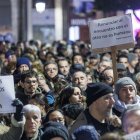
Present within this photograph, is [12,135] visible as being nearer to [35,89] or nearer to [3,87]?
[3,87]

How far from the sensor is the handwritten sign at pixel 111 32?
11560 millimetres

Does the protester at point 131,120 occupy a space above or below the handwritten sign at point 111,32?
below

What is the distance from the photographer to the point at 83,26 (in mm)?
36938

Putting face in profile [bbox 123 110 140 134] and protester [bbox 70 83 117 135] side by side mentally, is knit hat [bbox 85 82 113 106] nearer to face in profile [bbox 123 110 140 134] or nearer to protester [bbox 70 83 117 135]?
protester [bbox 70 83 117 135]

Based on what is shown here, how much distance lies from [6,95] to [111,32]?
270 cm

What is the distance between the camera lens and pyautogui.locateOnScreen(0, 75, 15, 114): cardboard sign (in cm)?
921

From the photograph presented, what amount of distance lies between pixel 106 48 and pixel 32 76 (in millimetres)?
984

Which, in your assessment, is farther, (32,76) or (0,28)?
(0,28)

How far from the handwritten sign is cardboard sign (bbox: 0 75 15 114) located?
2192 millimetres

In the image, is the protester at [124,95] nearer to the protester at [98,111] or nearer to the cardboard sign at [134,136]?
the protester at [98,111]

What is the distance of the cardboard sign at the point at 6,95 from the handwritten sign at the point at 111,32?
7.19ft

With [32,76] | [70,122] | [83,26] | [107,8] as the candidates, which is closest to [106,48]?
[32,76]

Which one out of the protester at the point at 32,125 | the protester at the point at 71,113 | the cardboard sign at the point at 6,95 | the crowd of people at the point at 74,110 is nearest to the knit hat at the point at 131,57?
the crowd of people at the point at 74,110

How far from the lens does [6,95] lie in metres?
9.41
